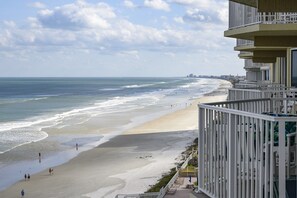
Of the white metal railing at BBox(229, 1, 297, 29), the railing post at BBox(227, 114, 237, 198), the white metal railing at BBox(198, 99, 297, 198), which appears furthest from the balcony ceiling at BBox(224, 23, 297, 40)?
the railing post at BBox(227, 114, 237, 198)

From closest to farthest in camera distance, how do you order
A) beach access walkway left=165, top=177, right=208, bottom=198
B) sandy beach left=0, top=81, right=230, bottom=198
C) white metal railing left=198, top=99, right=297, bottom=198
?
1. white metal railing left=198, top=99, right=297, bottom=198
2. beach access walkway left=165, top=177, right=208, bottom=198
3. sandy beach left=0, top=81, right=230, bottom=198

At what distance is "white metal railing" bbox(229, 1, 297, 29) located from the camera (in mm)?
12648

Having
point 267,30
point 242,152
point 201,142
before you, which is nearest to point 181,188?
point 267,30

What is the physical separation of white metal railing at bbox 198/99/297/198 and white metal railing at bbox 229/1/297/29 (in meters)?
5.12

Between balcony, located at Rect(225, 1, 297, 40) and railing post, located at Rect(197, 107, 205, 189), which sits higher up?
balcony, located at Rect(225, 1, 297, 40)

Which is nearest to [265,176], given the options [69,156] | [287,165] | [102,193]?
[287,165]

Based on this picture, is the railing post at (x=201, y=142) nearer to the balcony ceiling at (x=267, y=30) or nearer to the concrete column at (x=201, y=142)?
the concrete column at (x=201, y=142)

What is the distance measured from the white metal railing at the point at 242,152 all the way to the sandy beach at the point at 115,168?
19142mm

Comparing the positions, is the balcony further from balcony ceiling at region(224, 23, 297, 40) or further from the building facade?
the building facade

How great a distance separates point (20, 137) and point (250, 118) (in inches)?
1642

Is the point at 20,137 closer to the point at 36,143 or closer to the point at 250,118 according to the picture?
the point at 36,143

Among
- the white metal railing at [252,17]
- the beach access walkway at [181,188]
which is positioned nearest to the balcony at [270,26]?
the white metal railing at [252,17]

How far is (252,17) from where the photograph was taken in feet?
50.1

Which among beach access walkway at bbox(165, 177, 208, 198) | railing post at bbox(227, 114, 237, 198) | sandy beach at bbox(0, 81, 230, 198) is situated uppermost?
railing post at bbox(227, 114, 237, 198)
